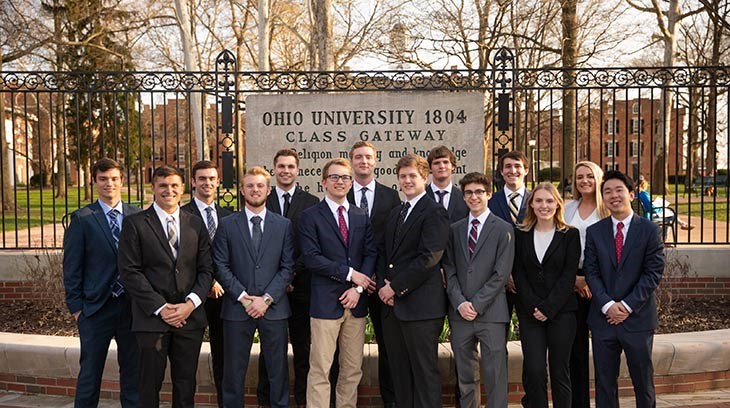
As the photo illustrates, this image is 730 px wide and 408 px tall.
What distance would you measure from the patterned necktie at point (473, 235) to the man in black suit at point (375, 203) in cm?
71

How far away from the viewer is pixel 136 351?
4.86 m

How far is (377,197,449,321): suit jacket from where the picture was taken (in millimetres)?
4516

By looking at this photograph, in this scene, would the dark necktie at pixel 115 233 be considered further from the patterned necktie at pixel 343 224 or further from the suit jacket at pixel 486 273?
the suit jacket at pixel 486 273

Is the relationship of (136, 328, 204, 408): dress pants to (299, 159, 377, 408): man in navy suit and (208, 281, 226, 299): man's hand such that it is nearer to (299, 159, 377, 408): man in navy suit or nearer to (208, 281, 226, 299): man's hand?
(208, 281, 226, 299): man's hand

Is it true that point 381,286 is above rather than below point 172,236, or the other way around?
below

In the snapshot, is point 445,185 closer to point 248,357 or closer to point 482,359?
point 482,359

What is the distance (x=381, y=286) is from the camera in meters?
Answer: 4.73

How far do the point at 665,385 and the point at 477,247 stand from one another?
84.3 inches

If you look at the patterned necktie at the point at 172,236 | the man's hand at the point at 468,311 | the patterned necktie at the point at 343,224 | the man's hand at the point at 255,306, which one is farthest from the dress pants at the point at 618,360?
the patterned necktie at the point at 172,236

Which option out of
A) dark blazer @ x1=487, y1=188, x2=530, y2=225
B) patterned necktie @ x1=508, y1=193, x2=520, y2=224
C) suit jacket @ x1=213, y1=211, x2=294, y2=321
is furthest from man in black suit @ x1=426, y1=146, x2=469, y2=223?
suit jacket @ x1=213, y1=211, x2=294, y2=321

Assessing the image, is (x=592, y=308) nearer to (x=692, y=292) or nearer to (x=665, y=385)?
(x=665, y=385)

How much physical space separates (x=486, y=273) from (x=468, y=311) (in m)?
0.30

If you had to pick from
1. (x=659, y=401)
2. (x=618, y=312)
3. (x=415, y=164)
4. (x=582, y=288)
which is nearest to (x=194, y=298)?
(x=415, y=164)

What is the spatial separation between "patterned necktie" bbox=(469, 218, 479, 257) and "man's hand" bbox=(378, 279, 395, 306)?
24.1 inches
